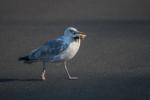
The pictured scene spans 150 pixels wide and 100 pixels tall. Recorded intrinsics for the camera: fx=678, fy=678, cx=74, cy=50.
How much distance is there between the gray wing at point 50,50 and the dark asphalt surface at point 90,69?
0.38m

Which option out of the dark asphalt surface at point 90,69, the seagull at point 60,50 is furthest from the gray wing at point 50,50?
the dark asphalt surface at point 90,69

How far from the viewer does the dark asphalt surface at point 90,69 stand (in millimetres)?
10023

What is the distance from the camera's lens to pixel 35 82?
11.0 meters

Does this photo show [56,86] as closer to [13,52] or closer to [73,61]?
[73,61]

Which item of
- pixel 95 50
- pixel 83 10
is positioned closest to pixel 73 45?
pixel 95 50

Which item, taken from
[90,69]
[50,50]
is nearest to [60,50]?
[50,50]

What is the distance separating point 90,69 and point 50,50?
3.87ft

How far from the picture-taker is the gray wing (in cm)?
1116

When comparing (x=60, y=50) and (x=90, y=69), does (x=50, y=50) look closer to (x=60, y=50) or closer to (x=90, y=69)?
(x=60, y=50)

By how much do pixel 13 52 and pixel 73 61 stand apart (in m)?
2.06

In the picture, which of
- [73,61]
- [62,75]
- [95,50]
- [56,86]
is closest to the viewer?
[56,86]

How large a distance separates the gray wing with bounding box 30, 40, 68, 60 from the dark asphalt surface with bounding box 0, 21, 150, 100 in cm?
38

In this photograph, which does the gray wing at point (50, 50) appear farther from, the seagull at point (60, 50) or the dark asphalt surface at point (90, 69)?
the dark asphalt surface at point (90, 69)

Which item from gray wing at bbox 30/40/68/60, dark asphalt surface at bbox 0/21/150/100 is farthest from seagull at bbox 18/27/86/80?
dark asphalt surface at bbox 0/21/150/100
